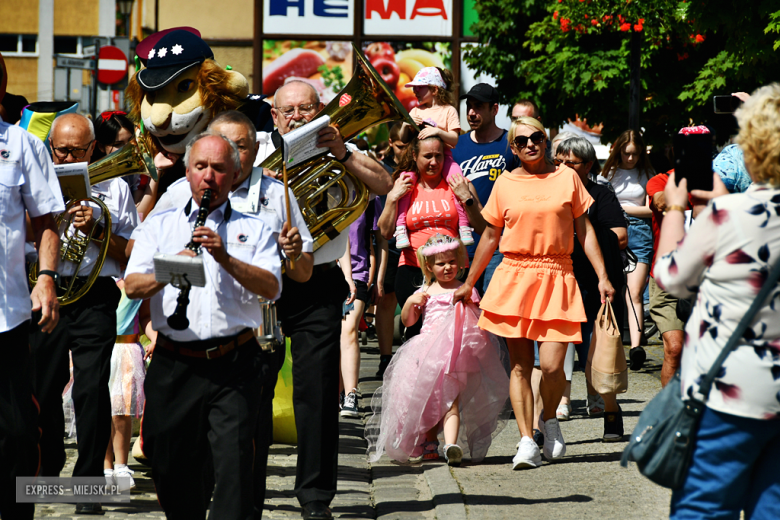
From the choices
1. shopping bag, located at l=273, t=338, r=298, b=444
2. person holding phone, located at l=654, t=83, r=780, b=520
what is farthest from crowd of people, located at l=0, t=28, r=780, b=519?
shopping bag, located at l=273, t=338, r=298, b=444

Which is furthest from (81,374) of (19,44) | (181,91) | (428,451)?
(19,44)

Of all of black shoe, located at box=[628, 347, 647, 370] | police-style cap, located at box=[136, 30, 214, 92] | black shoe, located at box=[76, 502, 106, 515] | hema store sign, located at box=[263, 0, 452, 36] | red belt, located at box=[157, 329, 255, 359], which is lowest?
black shoe, located at box=[76, 502, 106, 515]

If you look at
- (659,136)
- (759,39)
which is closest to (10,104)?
(759,39)

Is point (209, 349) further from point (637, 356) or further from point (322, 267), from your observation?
point (637, 356)

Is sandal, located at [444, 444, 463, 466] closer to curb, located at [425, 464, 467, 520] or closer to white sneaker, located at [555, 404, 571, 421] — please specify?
curb, located at [425, 464, 467, 520]

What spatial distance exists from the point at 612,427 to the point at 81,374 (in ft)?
11.5

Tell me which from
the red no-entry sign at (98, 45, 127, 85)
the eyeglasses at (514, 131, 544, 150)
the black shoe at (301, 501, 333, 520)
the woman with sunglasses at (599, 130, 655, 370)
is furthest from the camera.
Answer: the red no-entry sign at (98, 45, 127, 85)

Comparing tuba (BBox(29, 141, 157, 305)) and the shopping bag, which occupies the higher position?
tuba (BBox(29, 141, 157, 305))

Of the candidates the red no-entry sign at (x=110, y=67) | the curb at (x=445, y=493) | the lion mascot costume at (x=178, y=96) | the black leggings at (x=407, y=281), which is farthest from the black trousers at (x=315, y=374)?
the red no-entry sign at (x=110, y=67)

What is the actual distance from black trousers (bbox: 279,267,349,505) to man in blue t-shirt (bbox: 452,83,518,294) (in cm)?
277

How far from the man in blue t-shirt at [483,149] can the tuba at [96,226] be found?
3.19 metres

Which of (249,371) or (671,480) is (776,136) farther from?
(249,371)

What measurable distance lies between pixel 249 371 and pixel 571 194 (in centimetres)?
299

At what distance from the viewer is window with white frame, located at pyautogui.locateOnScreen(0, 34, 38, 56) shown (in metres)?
39.6
